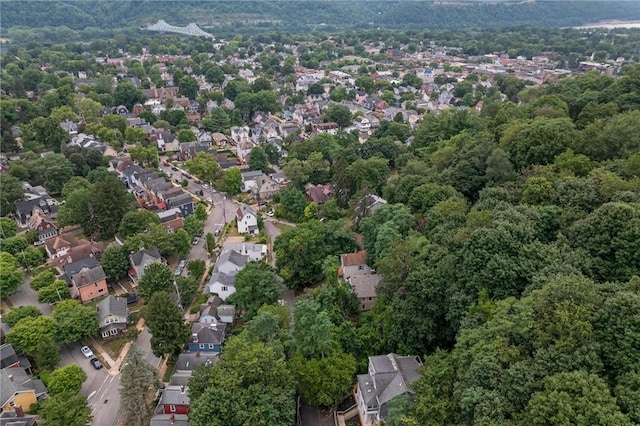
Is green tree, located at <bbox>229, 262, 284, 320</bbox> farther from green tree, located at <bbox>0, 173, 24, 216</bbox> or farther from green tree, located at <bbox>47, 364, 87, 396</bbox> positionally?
green tree, located at <bbox>0, 173, 24, 216</bbox>

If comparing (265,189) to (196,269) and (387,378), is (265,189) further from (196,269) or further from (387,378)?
(387,378)

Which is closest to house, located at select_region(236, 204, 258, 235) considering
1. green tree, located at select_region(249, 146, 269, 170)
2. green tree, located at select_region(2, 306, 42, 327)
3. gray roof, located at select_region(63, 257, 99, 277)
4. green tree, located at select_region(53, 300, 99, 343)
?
gray roof, located at select_region(63, 257, 99, 277)

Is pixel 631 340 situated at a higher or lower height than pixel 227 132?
higher

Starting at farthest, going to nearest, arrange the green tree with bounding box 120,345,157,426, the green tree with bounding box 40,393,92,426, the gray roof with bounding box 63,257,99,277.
Answer: the gray roof with bounding box 63,257,99,277 → the green tree with bounding box 120,345,157,426 → the green tree with bounding box 40,393,92,426

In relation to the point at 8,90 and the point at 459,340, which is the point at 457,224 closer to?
the point at 459,340

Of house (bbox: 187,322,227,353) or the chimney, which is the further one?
house (bbox: 187,322,227,353)

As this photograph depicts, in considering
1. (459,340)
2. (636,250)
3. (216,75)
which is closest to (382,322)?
(459,340)
